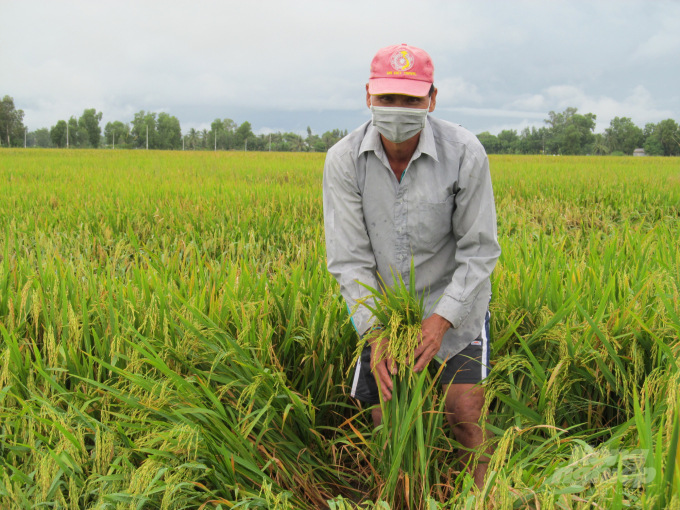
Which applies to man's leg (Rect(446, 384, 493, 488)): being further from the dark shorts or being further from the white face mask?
the white face mask

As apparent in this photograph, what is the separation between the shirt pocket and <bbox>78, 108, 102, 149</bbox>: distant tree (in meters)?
88.7

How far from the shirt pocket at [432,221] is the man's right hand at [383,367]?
45cm

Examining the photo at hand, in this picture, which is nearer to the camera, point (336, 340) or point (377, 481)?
point (377, 481)

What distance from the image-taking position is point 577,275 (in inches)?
95.5

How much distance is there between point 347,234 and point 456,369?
0.68 metres

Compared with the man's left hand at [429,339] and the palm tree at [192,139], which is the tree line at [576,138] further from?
the man's left hand at [429,339]

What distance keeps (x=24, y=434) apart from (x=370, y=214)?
4.81 feet

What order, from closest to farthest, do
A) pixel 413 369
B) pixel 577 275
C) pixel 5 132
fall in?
1. pixel 413 369
2. pixel 577 275
3. pixel 5 132

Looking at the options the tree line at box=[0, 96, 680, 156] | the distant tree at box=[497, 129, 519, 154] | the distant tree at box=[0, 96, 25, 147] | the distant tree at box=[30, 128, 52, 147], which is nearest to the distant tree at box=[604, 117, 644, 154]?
the tree line at box=[0, 96, 680, 156]

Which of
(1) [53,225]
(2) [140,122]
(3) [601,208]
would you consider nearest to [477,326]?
(1) [53,225]

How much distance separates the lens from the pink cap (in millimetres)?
1582

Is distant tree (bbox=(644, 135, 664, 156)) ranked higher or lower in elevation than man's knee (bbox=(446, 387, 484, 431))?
higher

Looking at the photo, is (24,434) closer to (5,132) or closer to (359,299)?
(359,299)

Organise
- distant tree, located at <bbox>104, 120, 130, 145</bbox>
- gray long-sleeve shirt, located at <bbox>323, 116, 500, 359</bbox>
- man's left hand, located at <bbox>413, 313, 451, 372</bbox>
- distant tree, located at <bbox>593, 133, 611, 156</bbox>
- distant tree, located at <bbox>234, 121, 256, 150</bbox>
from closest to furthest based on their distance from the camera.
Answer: man's left hand, located at <bbox>413, 313, 451, 372</bbox> → gray long-sleeve shirt, located at <bbox>323, 116, 500, 359</bbox> → distant tree, located at <bbox>593, 133, 611, 156</bbox> → distant tree, located at <bbox>234, 121, 256, 150</bbox> → distant tree, located at <bbox>104, 120, 130, 145</bbox>
